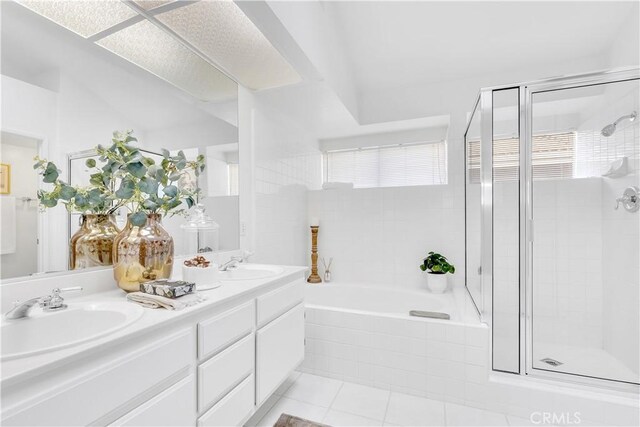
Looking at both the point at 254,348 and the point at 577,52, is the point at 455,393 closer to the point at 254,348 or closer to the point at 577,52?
the point at 254,348

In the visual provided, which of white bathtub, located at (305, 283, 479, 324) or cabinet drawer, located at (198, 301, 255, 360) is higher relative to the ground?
cabinet drawer, located at (198, 301, 255, 360)

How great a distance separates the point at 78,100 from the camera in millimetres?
1266

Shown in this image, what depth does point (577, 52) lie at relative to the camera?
255cm

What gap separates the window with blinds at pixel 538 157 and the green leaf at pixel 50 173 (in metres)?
2.33

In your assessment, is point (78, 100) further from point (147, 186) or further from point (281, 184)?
point (281, 184)

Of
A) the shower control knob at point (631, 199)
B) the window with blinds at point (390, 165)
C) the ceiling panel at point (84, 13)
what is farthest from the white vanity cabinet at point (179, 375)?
the shower control knob at point (631, 199)

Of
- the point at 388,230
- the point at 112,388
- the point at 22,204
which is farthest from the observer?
the point at 388,230

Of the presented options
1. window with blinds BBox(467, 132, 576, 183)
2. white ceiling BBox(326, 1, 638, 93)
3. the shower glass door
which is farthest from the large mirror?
the shower glass door

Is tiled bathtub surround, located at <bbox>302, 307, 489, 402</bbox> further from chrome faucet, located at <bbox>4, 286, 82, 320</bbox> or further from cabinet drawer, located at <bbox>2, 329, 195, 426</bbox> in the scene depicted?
chrome faucet, located at <bbox>4, 286, 82, 320</bbox>

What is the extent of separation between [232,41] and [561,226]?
2816 millimetres

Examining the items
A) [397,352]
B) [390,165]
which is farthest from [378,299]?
[390,165]

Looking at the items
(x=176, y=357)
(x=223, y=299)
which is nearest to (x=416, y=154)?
(x=223, y=299)

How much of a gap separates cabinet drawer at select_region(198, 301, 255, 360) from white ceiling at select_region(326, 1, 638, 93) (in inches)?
95.2

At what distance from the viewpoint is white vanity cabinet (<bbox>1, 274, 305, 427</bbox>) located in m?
0.66
